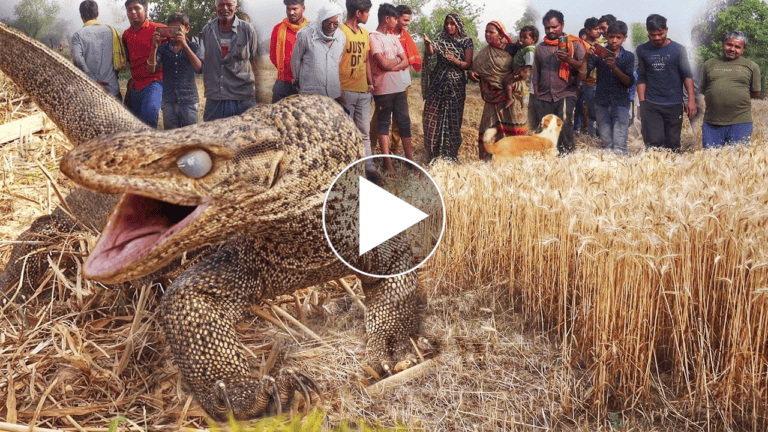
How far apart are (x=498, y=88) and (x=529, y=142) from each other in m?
0.53

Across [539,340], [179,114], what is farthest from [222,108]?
[539,340]

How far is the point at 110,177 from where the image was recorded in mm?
1772

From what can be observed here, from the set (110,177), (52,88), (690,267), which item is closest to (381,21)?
(52,88)

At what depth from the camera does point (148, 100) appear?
11.8 feet

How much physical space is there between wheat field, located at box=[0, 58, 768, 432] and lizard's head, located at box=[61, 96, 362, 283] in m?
0.73

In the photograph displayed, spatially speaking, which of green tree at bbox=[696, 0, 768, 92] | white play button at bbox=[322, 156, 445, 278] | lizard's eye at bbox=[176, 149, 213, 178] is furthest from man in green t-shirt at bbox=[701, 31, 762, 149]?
lizard's eye at bbox=[176, 149, 213, 178]

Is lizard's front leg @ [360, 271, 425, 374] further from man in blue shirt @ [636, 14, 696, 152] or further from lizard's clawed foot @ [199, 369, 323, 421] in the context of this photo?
man in blue shirt @ [636, 14, 696, 152]

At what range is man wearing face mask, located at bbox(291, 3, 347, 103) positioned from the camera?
9.04 ft

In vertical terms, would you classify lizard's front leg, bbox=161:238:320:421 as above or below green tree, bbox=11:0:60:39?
below

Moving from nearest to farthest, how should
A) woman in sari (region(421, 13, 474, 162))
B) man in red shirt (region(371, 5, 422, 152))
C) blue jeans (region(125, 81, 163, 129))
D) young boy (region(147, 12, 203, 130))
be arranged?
young boy (region(147, 12, 203, 130))
blue jeans (region(125, 81, 163, 129))
man in red shirt (region(371, 5, 422, 152))
woman in sari (region(421, 13, 474, 162))

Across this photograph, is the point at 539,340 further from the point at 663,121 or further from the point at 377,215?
the point at 663,121

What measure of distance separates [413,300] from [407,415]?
0.51 m

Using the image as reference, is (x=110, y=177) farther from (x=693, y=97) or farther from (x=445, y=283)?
(x=693, y=97)

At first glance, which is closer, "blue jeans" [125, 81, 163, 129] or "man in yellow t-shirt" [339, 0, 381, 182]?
"man in yellow t-shirt" [339, 0, 381, 182]
